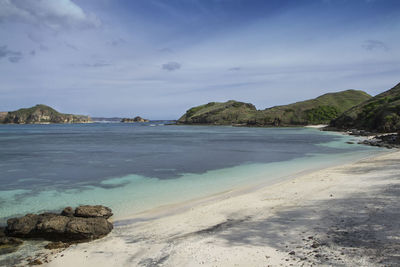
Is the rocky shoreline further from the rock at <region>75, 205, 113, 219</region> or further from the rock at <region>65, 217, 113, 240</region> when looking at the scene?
the rock at <region>75, 205, 113, 219</region>

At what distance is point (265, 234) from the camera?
29.0 feet

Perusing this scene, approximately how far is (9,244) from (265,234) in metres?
8.95

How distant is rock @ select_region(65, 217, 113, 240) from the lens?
9.88 meters

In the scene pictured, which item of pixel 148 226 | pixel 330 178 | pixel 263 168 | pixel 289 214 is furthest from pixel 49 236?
pixel 263 168

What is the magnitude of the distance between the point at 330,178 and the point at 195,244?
41.9 ft

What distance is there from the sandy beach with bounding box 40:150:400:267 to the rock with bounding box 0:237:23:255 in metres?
2.05

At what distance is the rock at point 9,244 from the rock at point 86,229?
1.66 m

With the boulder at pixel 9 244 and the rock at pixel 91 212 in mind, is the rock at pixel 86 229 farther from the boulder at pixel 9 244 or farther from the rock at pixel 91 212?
the boulder at pixel 9 244

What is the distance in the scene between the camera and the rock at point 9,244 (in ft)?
30.3

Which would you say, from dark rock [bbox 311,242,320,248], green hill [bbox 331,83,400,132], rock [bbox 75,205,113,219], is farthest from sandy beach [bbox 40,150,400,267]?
green hill [bbox 331,83,400,132]

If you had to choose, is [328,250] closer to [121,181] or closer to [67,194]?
[67,194]

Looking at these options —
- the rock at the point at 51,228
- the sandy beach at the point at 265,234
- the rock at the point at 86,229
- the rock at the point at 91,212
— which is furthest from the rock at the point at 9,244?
the rock at the point at 91,212

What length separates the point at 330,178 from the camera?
17.9m

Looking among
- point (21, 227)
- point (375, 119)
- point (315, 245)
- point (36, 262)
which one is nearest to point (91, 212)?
point (21, 227)
